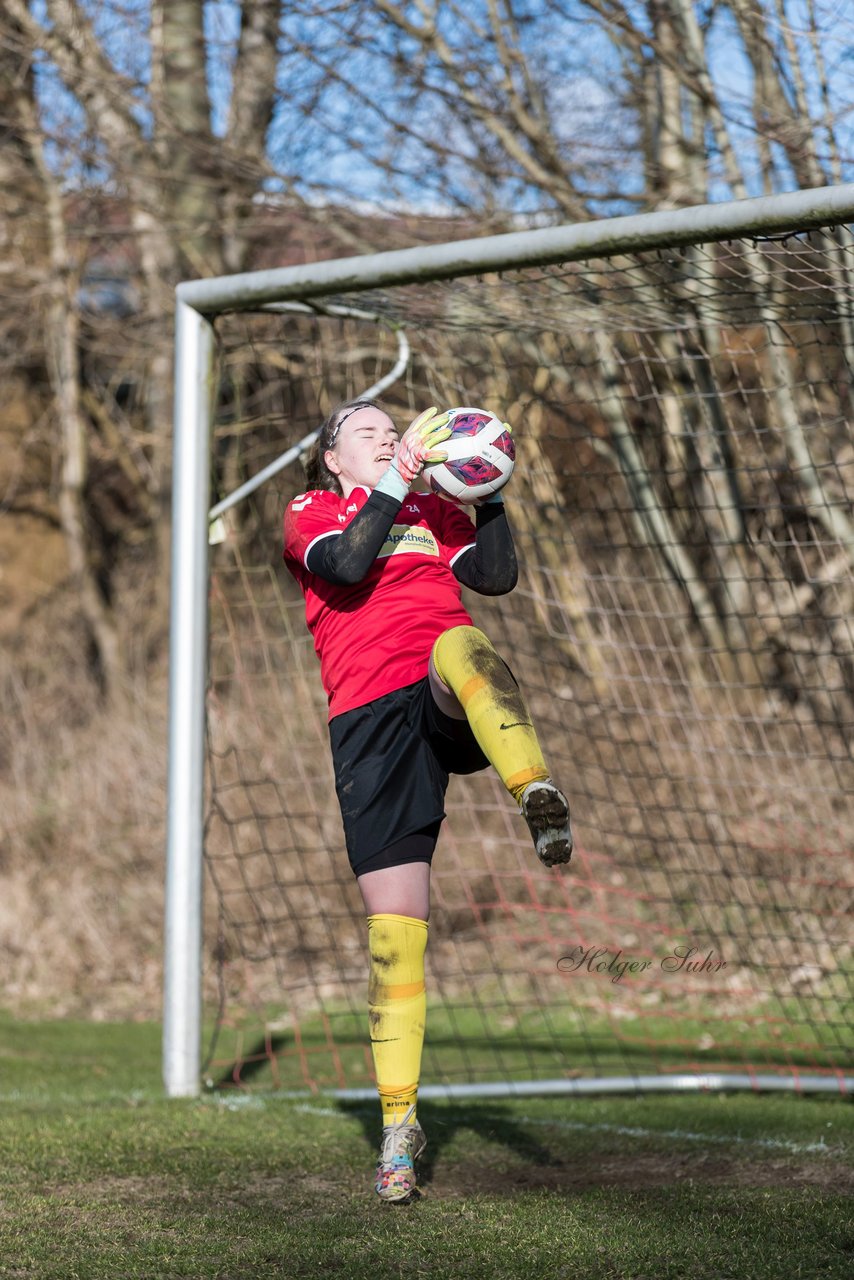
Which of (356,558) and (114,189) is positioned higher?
(114,189)

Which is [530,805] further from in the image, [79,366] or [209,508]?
[79,366]

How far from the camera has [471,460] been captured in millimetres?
2939

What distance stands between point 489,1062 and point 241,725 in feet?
10.6

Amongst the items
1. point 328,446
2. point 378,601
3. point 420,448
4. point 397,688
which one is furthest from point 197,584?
point 420,448

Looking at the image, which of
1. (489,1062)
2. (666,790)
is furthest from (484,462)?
(666,790)

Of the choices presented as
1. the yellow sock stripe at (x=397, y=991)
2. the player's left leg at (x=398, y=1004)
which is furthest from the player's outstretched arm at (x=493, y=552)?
the yellow sock stripe at (x=397, y=991)

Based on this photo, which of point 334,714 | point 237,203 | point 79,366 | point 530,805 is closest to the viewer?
point 530,805

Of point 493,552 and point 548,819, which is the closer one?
point 548,819

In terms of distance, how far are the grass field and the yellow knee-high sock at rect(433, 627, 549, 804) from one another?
949 millimetres

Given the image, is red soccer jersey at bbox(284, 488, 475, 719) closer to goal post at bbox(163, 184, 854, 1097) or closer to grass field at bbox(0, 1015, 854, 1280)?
grass field at bbox(0, 1015, 854, 1280)

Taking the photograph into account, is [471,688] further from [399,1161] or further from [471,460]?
[399,1161]

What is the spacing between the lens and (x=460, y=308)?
493cm

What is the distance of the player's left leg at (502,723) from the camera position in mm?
2607

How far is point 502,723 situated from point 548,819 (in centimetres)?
24
